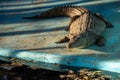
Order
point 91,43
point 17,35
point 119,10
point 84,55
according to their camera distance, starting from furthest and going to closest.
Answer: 1. point 119,10
2. point 17,35
3. point 91,43
4. point 84,55

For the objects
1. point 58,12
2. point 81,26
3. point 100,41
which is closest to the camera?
point 100,41

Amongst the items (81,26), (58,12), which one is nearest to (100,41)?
(81,26)

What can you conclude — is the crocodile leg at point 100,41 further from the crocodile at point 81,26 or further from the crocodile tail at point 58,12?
the crocodile tail at point 58,12

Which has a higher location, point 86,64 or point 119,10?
point 119,10

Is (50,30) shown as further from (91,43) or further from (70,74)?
(70,74)

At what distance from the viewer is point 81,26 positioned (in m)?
4.66

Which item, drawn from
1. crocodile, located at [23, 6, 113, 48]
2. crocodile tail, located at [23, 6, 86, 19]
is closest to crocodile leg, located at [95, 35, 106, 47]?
crocodile, located at [23, 6, 113, 48]

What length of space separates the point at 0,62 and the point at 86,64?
1061 mm

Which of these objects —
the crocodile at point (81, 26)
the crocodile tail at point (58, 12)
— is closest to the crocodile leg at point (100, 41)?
the crocodile at point (81, 26)

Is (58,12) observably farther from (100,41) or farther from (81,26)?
(100,41)

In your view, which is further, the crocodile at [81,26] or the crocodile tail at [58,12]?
the crocodile tail at [58,12]

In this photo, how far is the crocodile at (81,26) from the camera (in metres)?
4.31

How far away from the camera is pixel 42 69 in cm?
394

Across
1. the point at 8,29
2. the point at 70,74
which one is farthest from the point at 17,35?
the point at 70,74
